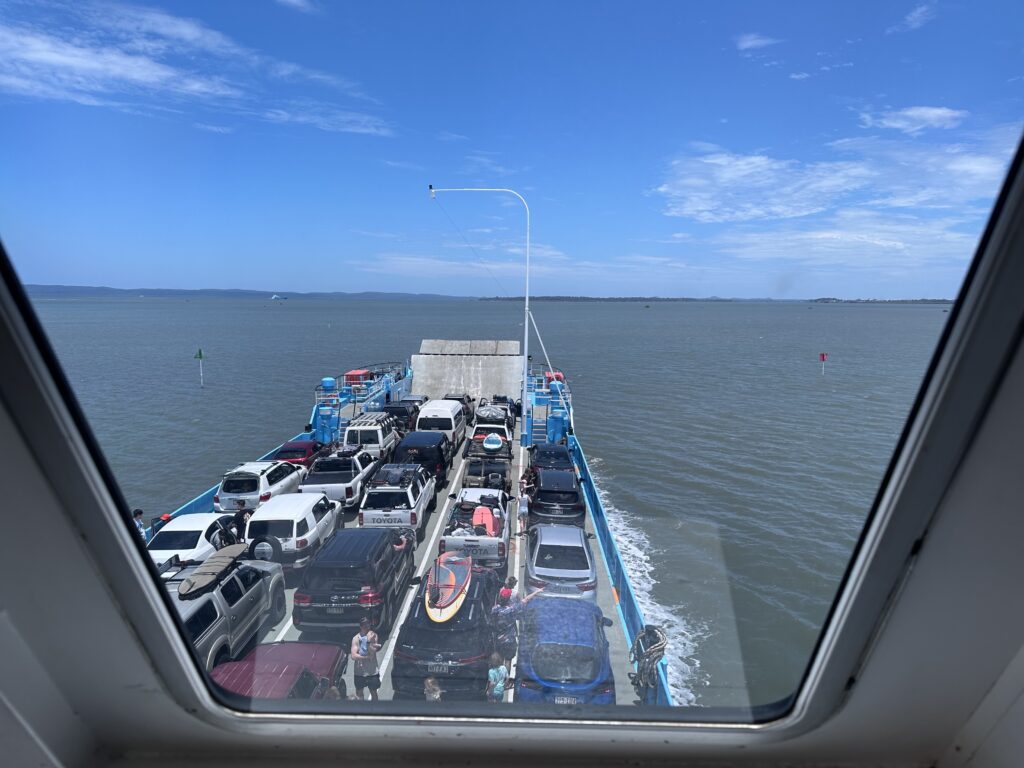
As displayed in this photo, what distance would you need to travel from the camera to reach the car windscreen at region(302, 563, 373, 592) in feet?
24.0

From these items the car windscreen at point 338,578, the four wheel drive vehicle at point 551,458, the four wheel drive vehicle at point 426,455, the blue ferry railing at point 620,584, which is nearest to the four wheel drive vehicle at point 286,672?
the car windscreen at point 338,578

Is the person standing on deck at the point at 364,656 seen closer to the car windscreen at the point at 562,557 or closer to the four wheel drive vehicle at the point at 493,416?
the car windscreen at the point at 562,557

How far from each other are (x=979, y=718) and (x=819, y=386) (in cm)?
3643

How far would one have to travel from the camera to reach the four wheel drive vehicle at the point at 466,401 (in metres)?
22.4

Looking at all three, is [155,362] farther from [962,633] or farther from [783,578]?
[962,633]

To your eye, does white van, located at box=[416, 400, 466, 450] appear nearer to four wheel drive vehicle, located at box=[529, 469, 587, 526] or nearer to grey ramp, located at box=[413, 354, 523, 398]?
four wheel drive vehicle, located at box=[529, 469, 587, 526]

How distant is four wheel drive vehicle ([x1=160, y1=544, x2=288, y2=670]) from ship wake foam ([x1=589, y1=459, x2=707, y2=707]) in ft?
13.6

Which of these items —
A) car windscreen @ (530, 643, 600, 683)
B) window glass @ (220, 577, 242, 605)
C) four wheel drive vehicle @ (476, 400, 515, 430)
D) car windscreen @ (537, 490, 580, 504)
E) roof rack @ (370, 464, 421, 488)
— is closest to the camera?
car windscreen @ (530, 643, 600, 683)

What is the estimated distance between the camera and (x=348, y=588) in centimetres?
735

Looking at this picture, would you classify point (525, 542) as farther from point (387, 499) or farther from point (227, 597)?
point (227, 597)

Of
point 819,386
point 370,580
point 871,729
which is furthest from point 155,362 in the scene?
point 871,729

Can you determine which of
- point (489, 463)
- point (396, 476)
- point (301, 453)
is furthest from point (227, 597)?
point (301, 453)

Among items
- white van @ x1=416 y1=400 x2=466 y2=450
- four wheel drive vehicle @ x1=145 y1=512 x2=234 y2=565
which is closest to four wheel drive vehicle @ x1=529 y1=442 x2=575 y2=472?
white van @ x1=416 y1=400 x2=466 y2=450

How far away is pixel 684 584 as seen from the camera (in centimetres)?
1214
